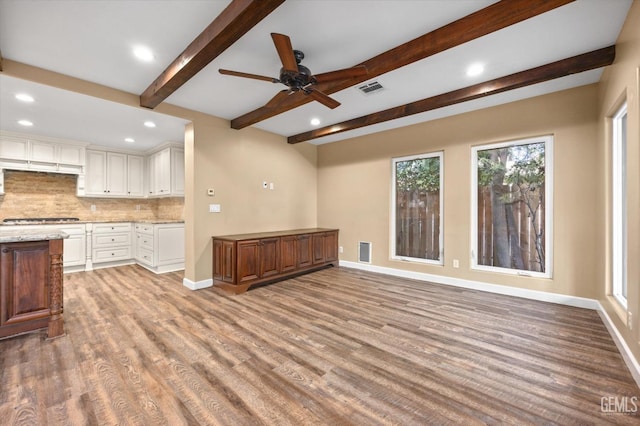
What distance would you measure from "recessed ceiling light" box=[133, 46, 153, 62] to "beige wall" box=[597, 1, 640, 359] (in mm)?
3946

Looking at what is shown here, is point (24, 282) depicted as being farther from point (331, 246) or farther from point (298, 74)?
point (331, 246)

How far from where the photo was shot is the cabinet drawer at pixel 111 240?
5.40m

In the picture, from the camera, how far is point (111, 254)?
5590 mm

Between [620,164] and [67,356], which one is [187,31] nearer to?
[67,356]

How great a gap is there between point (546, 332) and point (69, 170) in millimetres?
7750

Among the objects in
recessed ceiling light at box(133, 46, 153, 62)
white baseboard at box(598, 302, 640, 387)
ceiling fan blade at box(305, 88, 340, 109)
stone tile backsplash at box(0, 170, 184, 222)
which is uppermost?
recessed ceiling light at box(133, 46, 153, 62)

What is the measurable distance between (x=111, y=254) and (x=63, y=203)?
4.53ft

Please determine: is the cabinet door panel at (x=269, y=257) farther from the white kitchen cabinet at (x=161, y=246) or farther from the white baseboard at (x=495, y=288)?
the white kitchen cabinet at (x=161, y=246)

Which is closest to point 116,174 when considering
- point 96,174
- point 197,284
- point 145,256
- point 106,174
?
point 106,174

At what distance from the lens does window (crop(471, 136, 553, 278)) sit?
143 inches

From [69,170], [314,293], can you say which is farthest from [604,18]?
[69,170]

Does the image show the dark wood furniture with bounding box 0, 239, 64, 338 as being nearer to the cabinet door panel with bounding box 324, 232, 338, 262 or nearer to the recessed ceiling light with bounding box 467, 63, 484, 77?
the cabinet door panel with bounding box 324, 232, 338, 262

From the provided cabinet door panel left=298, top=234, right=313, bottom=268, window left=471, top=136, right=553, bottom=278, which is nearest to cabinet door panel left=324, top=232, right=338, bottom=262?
cabinet door panel left=298, top=234, right=313, bottom=268

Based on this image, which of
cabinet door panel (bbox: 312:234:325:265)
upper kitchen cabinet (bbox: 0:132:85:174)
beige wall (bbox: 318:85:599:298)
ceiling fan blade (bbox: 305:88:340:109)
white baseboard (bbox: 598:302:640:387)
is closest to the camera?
white baseboard (bbox: 598:302:640:387)
